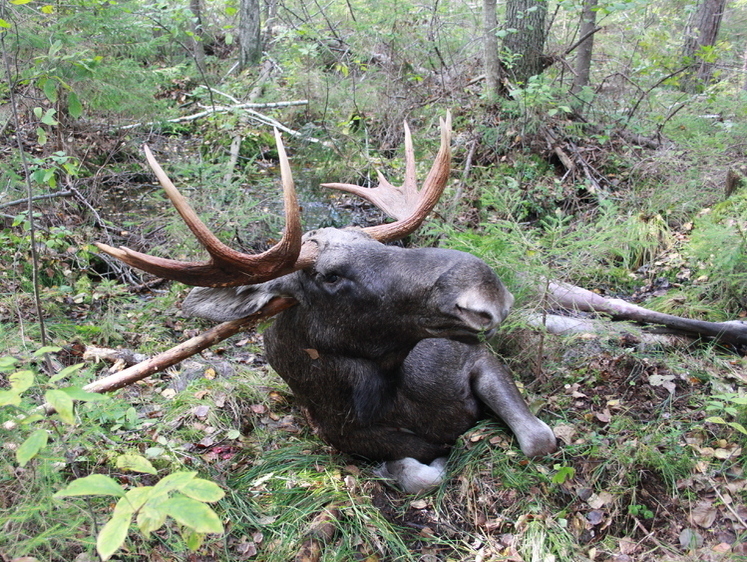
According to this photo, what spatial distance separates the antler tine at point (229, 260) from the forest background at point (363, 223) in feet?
2.16

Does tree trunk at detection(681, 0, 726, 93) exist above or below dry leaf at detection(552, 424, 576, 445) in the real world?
above

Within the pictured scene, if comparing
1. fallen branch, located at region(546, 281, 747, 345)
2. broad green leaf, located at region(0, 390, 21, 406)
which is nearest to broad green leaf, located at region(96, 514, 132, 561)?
broad green leaf, located at region(0, 390, 21, 406)

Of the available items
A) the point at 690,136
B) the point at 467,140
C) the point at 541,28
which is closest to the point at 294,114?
the point at 467,140

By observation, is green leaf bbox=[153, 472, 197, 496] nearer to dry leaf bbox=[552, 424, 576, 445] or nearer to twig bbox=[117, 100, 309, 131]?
dry leaf bbox=[552, 424, 576, 445]

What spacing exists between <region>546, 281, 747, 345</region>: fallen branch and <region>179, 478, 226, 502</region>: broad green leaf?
10.1 feet

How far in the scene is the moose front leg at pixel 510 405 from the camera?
4066 mm

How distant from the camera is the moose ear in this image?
3805mm

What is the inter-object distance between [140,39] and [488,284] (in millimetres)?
8515

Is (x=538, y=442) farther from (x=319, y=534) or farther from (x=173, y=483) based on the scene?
(x=173, y=483)

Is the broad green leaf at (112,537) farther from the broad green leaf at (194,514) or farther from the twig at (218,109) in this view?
the twig at (218,109)

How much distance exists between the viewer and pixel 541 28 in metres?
8.84

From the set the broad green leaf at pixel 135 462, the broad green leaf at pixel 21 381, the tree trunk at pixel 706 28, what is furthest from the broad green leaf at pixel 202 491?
the tree trunk at pixel 706 28

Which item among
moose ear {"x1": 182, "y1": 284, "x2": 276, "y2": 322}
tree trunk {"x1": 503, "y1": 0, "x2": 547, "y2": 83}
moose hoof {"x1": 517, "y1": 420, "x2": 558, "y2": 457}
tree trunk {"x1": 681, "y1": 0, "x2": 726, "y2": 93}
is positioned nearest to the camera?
moose ear {"x1": 182, "y1": 284, "x2": 276, "y2": 322}

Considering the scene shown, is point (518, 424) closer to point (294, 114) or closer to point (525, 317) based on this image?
point (525, 317)
